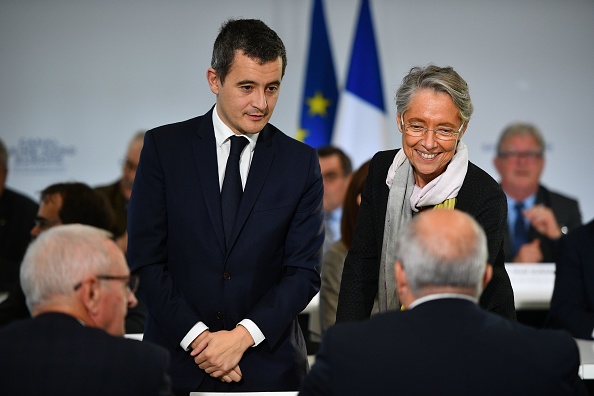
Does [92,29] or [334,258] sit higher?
[92,29]

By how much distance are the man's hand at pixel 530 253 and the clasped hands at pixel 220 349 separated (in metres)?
5.32

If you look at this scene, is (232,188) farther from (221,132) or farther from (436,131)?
(436,131)

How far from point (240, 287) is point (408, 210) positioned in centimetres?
62

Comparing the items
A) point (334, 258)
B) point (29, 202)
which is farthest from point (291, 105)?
point (334, 258)

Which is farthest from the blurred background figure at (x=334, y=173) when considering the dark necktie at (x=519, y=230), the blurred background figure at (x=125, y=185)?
the dark necktie at (x=519, y=230)

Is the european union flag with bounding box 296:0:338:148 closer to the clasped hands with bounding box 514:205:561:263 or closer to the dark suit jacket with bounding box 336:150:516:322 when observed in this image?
the clasped hands with bounding box 514:205:561:263

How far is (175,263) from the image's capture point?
281 centimetres

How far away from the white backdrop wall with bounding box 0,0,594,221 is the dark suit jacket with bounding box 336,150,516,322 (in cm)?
492

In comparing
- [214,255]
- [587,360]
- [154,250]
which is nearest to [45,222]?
[154,250]

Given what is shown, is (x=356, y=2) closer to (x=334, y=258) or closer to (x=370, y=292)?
(x=334, y=258)

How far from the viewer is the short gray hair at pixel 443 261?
2006 mm

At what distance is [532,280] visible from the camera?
729 centimetres

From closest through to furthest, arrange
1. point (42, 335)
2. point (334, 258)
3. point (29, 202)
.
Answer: point (42, 335), point (334, 258), point (29, 202)

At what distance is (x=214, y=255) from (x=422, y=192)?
2.36ft
